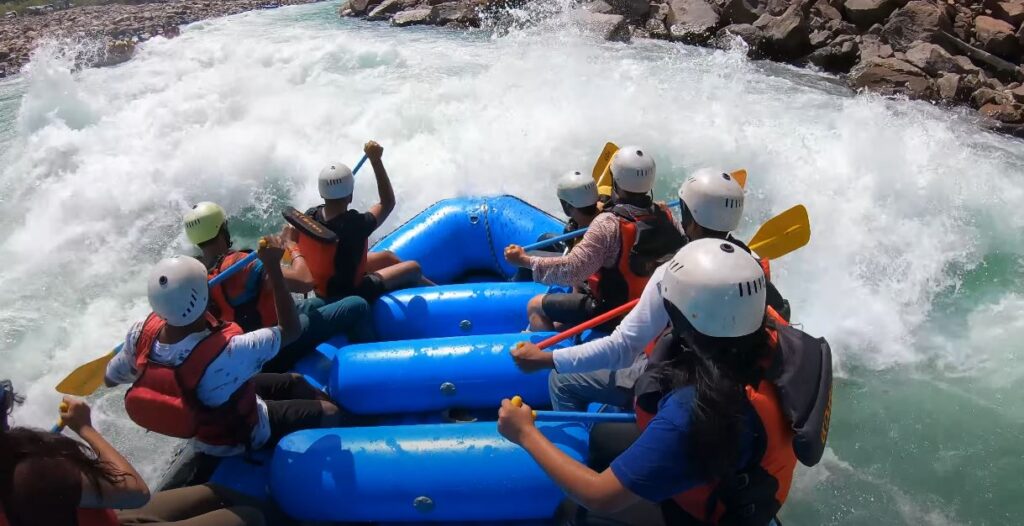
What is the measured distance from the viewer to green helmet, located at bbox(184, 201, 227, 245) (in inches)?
122

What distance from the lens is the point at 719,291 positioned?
5.42ft

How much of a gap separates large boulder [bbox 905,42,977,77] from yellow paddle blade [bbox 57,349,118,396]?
1130 centimetres

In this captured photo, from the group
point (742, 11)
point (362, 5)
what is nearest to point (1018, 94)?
point (742, 11)

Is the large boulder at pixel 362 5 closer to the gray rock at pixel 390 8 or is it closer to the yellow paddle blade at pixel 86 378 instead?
the gray rock at pixel 390 8

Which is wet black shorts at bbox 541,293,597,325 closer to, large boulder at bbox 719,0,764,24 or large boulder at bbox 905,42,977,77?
large boulder at bbox 905,42,977,77

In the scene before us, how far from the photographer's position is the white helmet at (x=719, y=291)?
5.44 ft

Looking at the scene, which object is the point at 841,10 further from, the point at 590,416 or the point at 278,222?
the point at 590,416

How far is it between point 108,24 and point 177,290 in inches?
943

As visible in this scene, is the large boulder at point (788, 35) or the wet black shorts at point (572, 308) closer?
the wet black shorts at point (572, 308)

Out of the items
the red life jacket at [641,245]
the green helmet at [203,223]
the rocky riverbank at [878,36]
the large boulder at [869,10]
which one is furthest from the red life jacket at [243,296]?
the large boulder at [869,10]

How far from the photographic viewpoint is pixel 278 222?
7465 millimetres

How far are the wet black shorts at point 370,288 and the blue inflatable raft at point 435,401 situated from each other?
2.9 inches

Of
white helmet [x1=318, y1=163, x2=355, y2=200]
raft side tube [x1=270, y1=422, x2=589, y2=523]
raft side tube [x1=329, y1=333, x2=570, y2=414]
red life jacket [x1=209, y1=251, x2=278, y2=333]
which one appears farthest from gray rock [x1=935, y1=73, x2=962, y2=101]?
red life jacket [x1=209, y1=251, x2=278, y2=333]

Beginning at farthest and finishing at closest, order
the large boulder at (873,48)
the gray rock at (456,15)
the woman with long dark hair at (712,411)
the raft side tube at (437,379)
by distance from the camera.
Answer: the gray rock at (456,15) < the large boulder at (873,48) < the raft side tube at (437,379) < the woman with long dark hair at (712,411)
